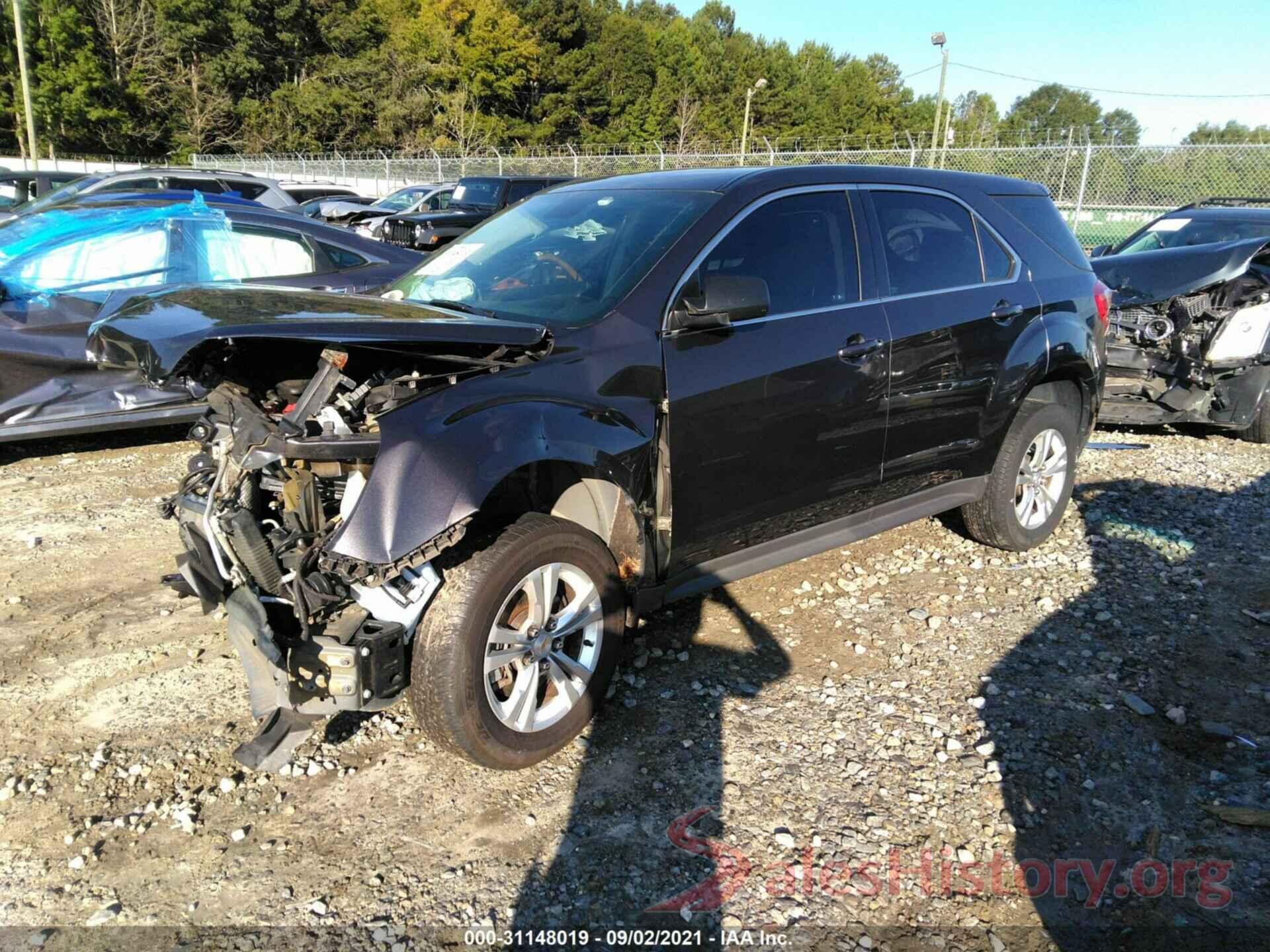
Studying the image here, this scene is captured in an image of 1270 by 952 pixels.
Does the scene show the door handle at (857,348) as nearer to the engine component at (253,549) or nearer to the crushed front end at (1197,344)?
the engine component at (253,549)

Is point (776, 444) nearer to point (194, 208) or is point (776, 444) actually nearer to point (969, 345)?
point (969, 345)

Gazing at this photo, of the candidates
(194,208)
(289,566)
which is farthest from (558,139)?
(289,566)

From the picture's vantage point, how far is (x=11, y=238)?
6109 millimetres

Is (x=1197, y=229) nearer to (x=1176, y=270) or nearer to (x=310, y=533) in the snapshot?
(x=1176, y=270)

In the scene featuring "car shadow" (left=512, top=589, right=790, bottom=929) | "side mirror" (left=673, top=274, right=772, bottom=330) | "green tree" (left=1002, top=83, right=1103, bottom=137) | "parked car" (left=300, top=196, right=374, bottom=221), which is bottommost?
"car shadow" (left=512, top=589, right=790, bottom=929)

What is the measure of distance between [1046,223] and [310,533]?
413cm

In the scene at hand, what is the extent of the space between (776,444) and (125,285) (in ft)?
16.1

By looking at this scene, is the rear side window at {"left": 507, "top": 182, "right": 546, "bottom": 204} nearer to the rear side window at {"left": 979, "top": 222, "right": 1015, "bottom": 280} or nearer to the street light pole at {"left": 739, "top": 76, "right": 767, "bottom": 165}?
the street light pole at {"left": 739, "top": 76, "right": 767, "bottom": 165}

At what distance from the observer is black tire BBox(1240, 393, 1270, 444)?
23.8 ft

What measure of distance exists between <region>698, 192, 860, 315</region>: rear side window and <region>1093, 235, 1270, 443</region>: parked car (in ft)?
15.0

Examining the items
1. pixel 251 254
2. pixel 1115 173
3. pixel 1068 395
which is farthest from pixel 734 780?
pixel 1115 173

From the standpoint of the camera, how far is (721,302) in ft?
10.3

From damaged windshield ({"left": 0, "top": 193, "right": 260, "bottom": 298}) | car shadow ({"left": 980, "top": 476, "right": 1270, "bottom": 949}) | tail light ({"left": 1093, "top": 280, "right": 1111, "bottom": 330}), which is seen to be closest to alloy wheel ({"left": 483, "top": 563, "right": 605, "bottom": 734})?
car shadow ({"left": 980, "top": 476, "right": 1270, "bottom": 949})

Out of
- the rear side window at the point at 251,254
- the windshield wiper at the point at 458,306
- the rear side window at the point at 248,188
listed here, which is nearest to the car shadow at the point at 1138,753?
the windshield wiper at the point at 458,306
